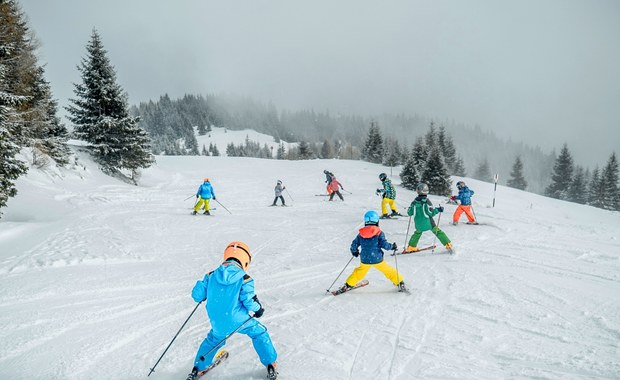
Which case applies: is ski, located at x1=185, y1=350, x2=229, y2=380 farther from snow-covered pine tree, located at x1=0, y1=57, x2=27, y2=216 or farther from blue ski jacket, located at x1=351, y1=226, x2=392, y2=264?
snow-covered pine tree, located at x1=0, y1=57, x2=27, y2=216

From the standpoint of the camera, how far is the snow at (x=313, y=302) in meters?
4.16

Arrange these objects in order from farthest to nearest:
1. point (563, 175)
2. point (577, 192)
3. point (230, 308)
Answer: point (577, 192) → point (563, 175) → point (230, 308)

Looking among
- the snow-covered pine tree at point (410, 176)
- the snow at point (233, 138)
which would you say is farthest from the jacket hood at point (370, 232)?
the snow at point (233, 138)

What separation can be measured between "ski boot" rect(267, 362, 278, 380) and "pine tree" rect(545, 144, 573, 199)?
73.4 m

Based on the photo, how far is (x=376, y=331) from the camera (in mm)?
4914

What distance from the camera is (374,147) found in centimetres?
6681

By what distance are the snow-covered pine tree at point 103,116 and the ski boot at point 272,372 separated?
24.1 metres

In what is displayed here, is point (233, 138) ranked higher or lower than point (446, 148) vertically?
higher

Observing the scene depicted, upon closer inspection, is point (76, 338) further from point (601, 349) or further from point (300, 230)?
point (300, 230)

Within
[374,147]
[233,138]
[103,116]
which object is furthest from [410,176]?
[233,138]

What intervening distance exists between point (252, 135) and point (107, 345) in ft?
584

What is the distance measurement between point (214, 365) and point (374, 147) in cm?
6526

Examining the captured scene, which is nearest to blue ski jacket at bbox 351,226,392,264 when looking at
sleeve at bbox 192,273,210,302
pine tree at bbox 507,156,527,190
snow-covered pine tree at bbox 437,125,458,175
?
sleeve at bbox 192,273,210,302

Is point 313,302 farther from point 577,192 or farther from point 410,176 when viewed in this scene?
point 577,192
